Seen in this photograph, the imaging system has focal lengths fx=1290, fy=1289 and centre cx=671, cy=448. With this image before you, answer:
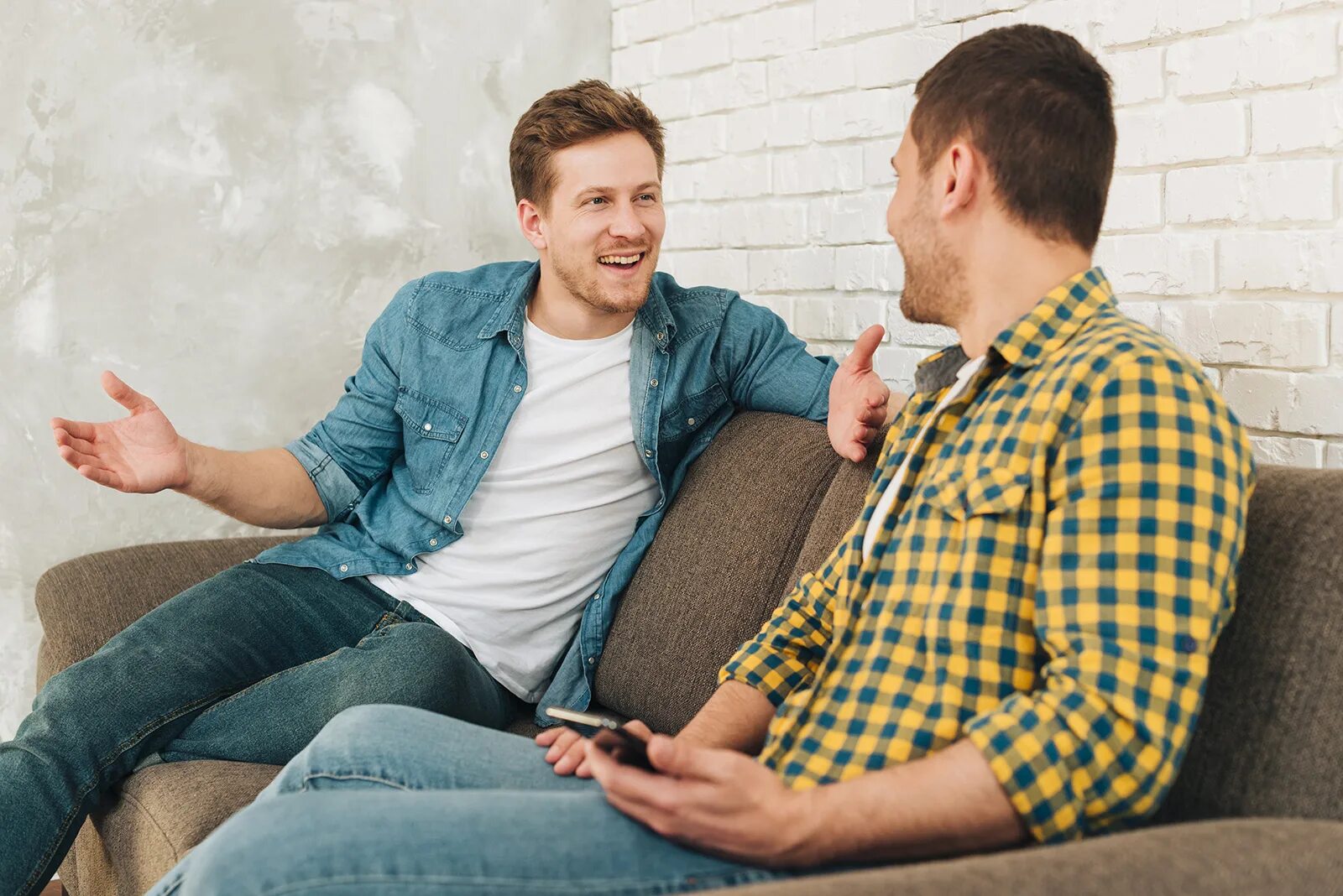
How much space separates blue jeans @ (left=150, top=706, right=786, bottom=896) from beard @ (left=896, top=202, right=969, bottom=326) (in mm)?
619

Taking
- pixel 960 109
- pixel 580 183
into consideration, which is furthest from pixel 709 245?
pixel 960 109

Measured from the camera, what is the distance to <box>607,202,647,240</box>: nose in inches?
88.1

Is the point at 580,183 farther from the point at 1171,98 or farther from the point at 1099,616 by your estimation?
the point at 1099,616

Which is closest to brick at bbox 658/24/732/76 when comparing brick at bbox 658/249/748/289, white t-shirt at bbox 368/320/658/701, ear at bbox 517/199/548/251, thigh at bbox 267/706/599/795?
brick at bbox 658/249/748/289

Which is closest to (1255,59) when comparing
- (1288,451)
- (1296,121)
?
(1296,121)

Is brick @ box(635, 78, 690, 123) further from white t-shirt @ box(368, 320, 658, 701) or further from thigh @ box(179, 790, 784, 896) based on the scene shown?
thigh @ box(179, 790, 784, 896)

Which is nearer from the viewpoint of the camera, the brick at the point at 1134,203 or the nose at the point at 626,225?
the brick at the point at 1134,203

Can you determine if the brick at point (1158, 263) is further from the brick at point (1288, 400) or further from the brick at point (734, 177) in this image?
the brick at point (734, 177)

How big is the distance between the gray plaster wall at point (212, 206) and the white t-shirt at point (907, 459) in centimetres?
190

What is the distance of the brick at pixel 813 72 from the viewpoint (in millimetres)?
2527

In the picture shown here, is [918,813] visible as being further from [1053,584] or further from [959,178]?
[959,178]

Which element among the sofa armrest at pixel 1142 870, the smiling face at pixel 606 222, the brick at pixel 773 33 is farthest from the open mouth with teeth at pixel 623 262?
the sofa armrest at pixel 1142 870

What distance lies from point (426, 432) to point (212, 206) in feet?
2.92

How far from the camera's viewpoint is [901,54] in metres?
2.38
